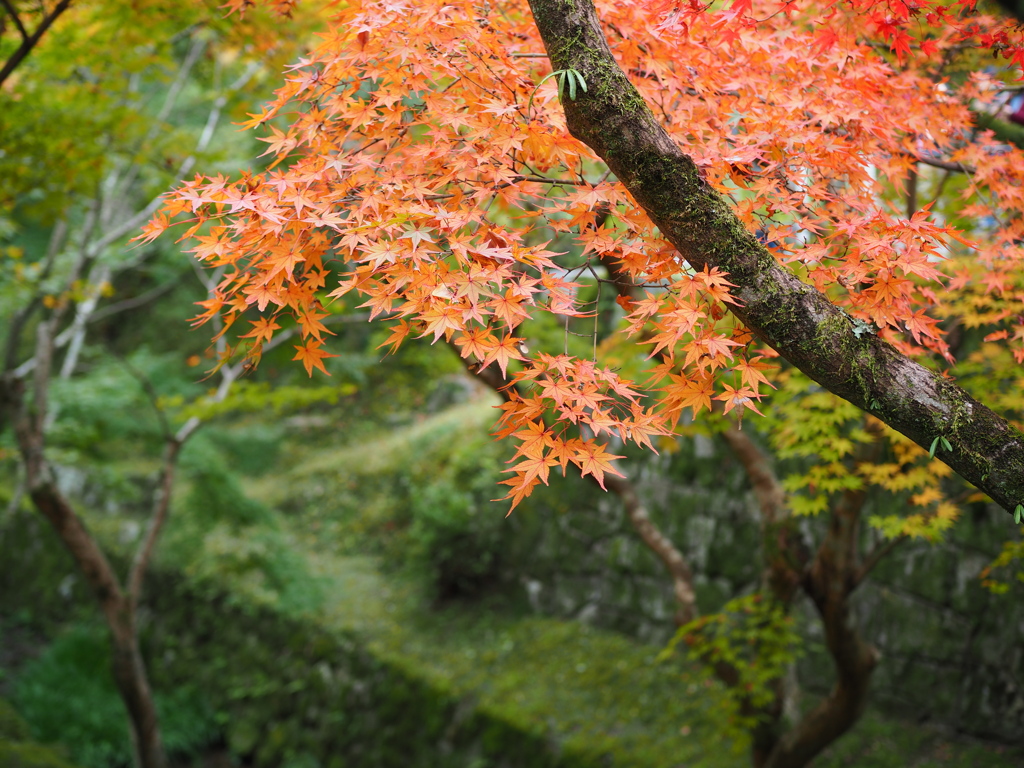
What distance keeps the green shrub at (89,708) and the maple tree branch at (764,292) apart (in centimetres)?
727

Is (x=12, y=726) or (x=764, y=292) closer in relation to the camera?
(x=764, y=292)

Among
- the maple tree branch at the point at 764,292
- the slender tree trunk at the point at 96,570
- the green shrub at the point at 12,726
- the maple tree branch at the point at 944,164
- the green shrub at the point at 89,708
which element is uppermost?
the maple tree branch at the point at 764,292

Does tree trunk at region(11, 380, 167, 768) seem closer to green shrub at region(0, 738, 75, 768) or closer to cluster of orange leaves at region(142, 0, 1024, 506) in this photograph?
green shrub at region(0, 738, 75, 768)

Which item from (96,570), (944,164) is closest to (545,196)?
(944,164)

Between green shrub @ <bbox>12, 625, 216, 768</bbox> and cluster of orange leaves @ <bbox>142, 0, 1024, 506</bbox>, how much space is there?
659 cm

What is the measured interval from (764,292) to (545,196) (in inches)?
23.0

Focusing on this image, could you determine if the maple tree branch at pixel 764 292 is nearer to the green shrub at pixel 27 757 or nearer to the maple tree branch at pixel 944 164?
the maple tree branch at pixel 944 164

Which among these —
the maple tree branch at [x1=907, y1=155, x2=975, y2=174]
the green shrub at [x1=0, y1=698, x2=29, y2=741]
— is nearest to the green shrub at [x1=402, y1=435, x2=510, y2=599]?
the green shrub at [x1=0, y1=698, x2=29, y2=741]

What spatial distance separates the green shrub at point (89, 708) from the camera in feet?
20.9

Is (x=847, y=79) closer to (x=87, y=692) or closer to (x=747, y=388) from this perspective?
(x=747, y=388)

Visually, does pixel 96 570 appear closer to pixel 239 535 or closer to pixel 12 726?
pixel 239 535

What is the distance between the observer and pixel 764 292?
1.50m

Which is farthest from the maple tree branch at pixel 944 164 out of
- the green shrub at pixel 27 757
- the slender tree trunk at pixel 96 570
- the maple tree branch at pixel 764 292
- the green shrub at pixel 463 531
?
the green shrub at pixel 27 757

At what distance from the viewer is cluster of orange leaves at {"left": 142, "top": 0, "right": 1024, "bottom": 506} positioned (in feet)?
4.93
